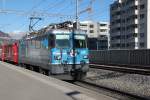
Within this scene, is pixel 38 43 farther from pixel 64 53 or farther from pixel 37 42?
pixel 64 53

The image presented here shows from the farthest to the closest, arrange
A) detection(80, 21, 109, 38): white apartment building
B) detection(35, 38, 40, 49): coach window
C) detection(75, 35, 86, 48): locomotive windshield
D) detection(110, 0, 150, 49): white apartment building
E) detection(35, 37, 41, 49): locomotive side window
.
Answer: detection(80, 21, 109, 38): white apartment building → detection(110, 0, 150, 49): white apartment building → detection(35, 38, 40, 49): coach window → detection(35, 37, 41, 49): locomotive side window → detection(75, 35, 86, 48): locomotive windshield

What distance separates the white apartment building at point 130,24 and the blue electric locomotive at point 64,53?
2552 inches

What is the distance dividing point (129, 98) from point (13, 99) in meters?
5.89

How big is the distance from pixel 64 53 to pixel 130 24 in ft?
242

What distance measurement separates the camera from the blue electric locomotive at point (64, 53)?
2084 centimetres

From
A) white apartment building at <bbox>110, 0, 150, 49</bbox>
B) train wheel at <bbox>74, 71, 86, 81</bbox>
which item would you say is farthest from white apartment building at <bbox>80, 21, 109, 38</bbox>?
train wheel at <bbox>74, 71, 86, 81</bbox>

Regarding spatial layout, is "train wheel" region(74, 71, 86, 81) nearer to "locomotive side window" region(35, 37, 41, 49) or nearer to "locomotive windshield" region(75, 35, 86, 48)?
"locomotive windshield" region(75, 35, 86, 48)

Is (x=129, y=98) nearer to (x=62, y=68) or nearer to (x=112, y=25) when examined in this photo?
(x=62, y=68)

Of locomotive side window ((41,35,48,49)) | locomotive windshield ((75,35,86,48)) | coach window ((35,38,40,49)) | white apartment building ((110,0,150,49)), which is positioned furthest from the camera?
white apartment building ((110,0,150,49))

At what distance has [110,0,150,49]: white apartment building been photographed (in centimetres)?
8719

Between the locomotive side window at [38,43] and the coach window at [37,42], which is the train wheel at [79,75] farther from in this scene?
the coach window at [37,42]

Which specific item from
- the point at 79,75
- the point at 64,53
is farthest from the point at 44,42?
the point at 79,75

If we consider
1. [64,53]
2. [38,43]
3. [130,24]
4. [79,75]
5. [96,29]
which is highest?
[96,29]

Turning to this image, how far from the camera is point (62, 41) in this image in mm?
21328
